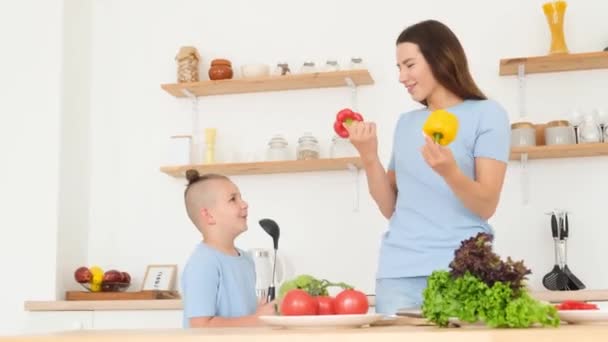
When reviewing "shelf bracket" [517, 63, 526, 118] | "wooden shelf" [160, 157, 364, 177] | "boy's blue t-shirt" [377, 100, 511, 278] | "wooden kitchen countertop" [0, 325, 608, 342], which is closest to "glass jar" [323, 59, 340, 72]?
"wooden shelf" [160, 157, 364, 177]

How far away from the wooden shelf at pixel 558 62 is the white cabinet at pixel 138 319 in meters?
1.66

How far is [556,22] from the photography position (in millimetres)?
3561

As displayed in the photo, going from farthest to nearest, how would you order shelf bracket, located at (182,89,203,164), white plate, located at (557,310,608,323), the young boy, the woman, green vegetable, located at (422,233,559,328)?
shelf bracket, located at (182,89,203,164)
the young boy
the woman
white plate, located at (557,310,608,323)
green vegetable, located at (422,233,559,328)

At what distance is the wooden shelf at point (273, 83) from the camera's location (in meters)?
3.72

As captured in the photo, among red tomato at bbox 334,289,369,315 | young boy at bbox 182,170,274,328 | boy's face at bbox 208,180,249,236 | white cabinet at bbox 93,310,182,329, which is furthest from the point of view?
white cabinet at bbox 93,310,182,329

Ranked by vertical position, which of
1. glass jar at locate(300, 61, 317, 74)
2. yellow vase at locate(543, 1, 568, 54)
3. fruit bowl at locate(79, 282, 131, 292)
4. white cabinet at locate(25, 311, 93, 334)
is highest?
yellow vase at locate(543, 1, 568, 54)

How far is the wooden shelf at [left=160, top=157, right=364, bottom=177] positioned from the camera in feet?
12.0

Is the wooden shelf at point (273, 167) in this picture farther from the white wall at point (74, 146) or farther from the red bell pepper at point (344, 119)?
the red bell pepper at point (344, 119)

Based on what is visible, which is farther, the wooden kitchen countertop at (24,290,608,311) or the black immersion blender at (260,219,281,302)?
the black immersion blender at (260,219,281,302)

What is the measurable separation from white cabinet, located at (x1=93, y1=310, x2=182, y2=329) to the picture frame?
0.96ft

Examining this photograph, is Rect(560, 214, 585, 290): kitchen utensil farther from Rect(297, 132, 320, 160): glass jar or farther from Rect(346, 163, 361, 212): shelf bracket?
Rect(297, 132, 320, 160): glass jar

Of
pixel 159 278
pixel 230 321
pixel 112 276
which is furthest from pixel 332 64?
pixel 230 321

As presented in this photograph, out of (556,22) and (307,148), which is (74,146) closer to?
(307,148)

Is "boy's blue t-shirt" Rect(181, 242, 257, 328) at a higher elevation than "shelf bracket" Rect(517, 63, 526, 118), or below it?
below
